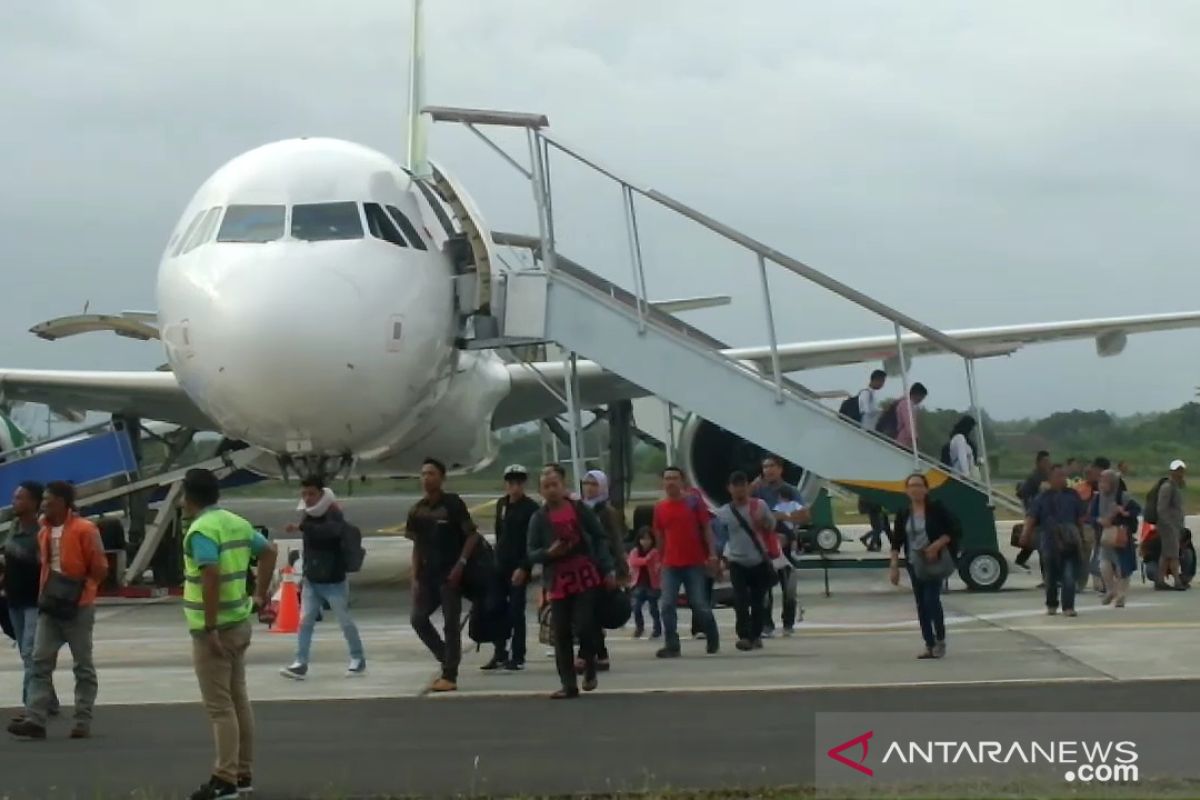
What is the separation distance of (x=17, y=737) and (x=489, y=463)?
46.3 ft

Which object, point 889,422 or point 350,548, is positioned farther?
point 889,422

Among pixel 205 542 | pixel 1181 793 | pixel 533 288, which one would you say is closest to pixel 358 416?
pixel 533 288

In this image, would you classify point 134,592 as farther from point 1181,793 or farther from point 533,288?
point 1181,793

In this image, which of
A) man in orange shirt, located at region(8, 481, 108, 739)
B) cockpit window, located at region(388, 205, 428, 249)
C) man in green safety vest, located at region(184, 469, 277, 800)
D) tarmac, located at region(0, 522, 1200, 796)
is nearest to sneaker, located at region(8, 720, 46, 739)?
man in orange shirt, located at region(8, 481, 108, 739)

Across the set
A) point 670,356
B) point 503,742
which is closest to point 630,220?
point 670,356

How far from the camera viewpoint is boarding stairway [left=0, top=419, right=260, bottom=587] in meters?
20.7

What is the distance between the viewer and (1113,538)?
1748 cm

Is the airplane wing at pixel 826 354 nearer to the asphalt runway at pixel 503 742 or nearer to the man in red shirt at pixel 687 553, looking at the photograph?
the man in red shirt at pixel 687 553

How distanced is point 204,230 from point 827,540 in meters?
14.3

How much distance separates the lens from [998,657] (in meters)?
13.1

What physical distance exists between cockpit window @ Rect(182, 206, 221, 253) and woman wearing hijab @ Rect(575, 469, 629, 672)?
4688 mm

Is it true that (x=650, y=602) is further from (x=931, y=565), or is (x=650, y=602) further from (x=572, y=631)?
(x=572, y=631)

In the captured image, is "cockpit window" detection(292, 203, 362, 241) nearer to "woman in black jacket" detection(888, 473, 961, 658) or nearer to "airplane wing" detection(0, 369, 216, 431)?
"airplane wing" detection(0, 369, 216, 431)

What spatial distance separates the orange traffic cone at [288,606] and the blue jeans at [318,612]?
12.8ft
